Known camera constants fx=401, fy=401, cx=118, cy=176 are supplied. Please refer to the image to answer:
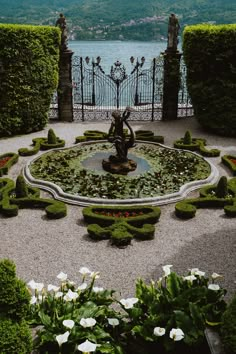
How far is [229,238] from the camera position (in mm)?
10469

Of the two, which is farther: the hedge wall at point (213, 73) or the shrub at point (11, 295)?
the hedge wall at point (213, 73)

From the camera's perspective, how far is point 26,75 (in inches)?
787

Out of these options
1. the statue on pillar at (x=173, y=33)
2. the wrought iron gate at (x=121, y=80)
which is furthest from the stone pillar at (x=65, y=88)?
the statue on pillar at (x=173, y=33)

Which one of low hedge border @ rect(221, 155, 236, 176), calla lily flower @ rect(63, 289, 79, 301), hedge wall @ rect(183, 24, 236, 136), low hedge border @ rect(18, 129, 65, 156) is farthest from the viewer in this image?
hedge wall @ rect(183, 24, 236, 136)

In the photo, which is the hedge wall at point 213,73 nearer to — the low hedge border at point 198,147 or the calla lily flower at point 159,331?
the low hedge border at point 198,147

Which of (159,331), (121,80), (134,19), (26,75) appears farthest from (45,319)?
(134,19)

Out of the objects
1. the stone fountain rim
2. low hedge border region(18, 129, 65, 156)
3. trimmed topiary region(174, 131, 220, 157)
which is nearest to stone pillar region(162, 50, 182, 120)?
trimmed topiary region(174, 131, 220, 157)

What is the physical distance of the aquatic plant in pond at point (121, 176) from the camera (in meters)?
12.9

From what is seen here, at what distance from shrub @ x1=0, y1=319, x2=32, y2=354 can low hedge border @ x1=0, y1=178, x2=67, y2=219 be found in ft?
18.9

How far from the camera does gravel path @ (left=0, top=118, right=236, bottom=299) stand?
8.88 m

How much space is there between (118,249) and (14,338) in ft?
15.3

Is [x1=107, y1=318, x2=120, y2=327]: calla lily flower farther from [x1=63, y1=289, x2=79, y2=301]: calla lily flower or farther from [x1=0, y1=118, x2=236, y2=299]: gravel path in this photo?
[x1=0, y1=118, x2=236, y2=299]: gravel path

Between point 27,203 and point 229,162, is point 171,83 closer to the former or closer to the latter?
point 229,162

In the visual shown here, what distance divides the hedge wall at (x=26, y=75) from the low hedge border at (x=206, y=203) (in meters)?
11.2
